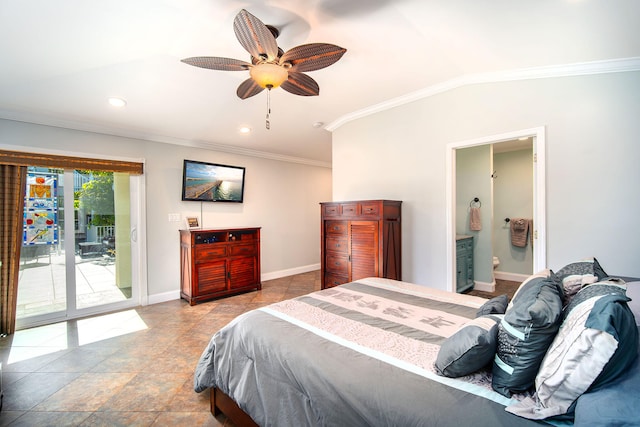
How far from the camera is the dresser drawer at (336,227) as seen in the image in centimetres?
347

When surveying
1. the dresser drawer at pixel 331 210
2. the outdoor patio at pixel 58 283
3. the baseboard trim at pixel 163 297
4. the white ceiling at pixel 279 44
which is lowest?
the baseboard trim at pixel 163 297

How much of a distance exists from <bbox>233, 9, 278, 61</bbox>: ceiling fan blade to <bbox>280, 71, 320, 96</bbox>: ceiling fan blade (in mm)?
291

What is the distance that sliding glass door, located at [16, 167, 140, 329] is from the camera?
10.7 ft

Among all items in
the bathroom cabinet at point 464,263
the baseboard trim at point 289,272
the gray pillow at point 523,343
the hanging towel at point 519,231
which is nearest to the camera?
the gray pillow at point 523,343

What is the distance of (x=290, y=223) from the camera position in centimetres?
584

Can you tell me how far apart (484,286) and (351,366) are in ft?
13.7

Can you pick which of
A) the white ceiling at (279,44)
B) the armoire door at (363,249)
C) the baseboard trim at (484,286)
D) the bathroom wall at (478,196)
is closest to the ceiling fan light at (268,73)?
the white ceiling at (279,44)

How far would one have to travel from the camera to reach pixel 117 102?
2883mm

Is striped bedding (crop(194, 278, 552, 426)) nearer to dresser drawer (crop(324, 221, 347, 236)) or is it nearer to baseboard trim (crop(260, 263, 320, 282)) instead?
dresser drawer (crop(324, 221, 347, 236))

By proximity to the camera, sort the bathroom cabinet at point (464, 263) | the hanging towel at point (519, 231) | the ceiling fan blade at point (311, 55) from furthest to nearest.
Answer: the hanging towel at point (519, 231) → the bathroom cabinet at point (464, 263) → the ceiling fan blade at point (311, 55)

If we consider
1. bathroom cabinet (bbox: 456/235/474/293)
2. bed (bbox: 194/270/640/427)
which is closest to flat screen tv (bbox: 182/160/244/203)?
bed (bbox: 194/270/640/427)

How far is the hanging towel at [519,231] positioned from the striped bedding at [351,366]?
3.94 metres

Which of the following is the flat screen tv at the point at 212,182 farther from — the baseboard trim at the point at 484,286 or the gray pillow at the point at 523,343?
the gray pillow at the point at 523,343

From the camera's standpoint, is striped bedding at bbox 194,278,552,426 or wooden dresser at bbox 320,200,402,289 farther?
wooden dresser at bbox 320,200,402,289
